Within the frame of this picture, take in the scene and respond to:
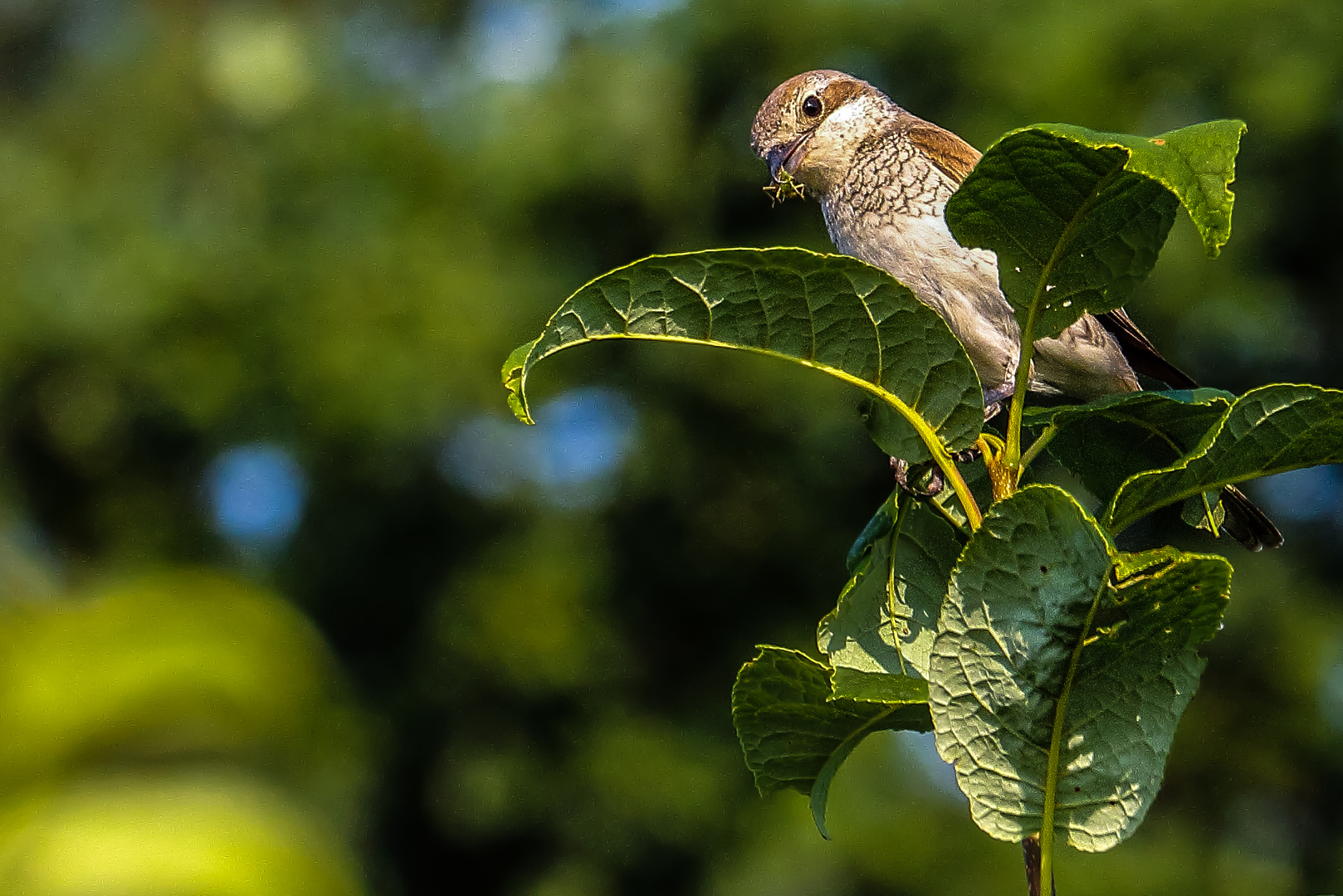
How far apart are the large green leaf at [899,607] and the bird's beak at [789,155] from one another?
957 mm

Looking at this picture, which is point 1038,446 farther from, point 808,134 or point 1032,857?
point 808,134

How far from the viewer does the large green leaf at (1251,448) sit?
84 centimetres

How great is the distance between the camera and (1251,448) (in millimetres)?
871

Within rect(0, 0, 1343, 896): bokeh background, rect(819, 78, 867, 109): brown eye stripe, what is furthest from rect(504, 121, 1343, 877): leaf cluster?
rect(0, 0, 1343, 896): bokeh background

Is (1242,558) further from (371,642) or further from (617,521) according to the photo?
(371,642)

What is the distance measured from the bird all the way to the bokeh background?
12.1ft

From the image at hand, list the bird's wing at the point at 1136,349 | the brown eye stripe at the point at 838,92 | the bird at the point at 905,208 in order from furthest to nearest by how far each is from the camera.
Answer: the brown eye stripe at the point at 838,92, the bird's wing at the point at 1136,349, the bird at the point at 905,208

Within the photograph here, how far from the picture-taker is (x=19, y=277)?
9531mm

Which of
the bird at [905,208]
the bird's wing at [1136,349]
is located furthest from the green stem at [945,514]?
the bird's wing at [1136,349]

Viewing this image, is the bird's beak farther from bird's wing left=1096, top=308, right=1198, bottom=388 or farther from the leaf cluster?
the leaf cluster

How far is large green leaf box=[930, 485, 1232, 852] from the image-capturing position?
81cm

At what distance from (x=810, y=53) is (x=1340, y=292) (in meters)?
3.30

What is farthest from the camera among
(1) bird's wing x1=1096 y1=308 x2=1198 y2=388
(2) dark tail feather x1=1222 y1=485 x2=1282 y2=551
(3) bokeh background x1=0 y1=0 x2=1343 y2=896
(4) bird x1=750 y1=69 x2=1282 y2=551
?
(3) bokeh background x1=0 y1=0 x2=1343 y2=896

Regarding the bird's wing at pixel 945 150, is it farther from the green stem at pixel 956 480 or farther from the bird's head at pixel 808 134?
the green stem at pixel 956 480
